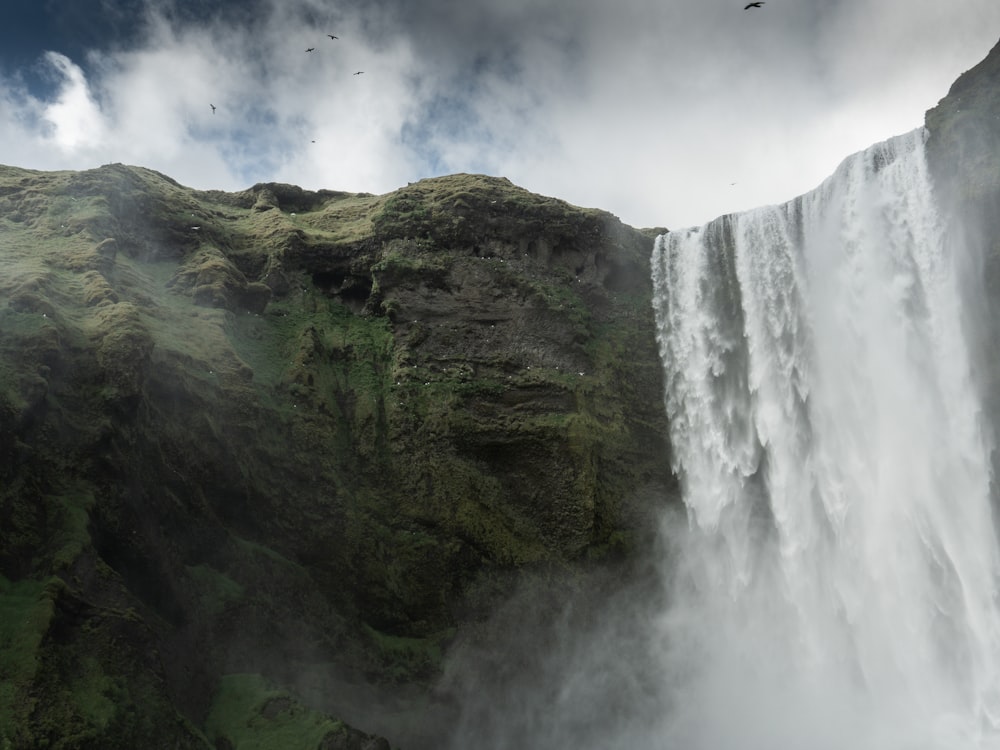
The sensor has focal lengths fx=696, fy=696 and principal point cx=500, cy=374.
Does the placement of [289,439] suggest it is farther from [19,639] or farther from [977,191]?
[977,191]

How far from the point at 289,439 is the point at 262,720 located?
29.1 feet

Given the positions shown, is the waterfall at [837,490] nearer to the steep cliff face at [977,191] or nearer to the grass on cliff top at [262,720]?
the steep cliff face at [977,191]

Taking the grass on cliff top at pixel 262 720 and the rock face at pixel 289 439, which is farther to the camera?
the grass on cliff top at pixel 262 720

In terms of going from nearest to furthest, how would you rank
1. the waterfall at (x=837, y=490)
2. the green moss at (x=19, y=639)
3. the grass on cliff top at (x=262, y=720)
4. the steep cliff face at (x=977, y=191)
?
the green moss at (x=19, y=639)
the grass on cliff top at (x=262, y=720)
the waterfall at (x=837, y=490)
the steep cliff face at (x=977, y=191)

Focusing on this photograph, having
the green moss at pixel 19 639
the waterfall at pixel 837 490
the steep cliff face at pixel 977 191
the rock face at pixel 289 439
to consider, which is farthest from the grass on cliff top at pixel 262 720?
the steep cliff face at pixel 977 191

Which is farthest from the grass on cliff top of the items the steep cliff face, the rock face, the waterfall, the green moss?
the steep cliff face

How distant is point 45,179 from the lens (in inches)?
1013

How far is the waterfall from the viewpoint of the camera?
1928 cm

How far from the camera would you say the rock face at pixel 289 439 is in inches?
558

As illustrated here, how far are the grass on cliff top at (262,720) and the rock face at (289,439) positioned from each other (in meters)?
0.07

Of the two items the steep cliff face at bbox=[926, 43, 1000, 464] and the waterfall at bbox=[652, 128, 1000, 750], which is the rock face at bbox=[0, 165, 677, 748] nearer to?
the waterfall at bbox=[652, 128, 1000, 750]

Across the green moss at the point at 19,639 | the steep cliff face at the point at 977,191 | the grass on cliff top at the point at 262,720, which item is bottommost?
the grass on cliff top at the point at 262,720

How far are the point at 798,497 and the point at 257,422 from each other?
1775cm

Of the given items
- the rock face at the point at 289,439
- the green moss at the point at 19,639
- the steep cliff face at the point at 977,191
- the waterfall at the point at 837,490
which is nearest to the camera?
the green moss at the point at 19,639
